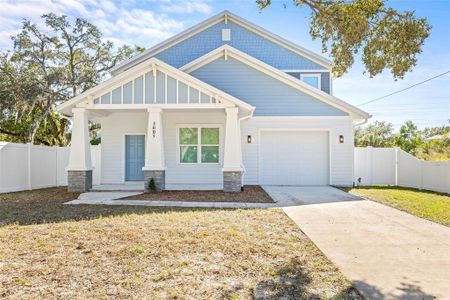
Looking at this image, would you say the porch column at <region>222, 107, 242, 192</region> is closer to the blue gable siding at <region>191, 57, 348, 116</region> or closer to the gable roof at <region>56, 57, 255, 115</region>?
the gable roof at <region>56, 57, 255, 115</region>

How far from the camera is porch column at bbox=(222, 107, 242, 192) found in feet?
35.6

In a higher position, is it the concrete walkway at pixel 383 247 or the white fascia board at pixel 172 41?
the white fascia board at pixel 172 41

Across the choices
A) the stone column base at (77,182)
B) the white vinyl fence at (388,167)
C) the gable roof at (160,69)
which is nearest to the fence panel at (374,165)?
the white vinyl fence at (388,167)

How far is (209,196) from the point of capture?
10.2 meters

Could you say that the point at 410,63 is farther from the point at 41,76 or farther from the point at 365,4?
the point at 41,76

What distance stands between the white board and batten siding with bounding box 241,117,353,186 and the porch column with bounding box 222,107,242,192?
278 cm

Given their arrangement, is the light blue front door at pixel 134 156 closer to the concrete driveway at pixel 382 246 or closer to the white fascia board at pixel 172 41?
the white fascia board at pixel 172 41

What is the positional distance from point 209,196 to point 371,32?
634cm

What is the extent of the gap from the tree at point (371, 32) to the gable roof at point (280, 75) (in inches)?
186

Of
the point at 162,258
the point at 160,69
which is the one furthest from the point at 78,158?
the point at 162,258

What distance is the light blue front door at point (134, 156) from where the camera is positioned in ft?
45.8

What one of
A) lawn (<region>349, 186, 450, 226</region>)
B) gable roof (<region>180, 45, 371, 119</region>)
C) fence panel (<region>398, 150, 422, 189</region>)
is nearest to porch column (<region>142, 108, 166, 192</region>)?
gable roof (<region>180, 45, 371, 119</region>)

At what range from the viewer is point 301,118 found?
1355 centimetres

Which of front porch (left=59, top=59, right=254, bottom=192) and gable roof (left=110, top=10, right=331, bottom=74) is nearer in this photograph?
front porch (left=59, top=59, right=254, bottom=192)
